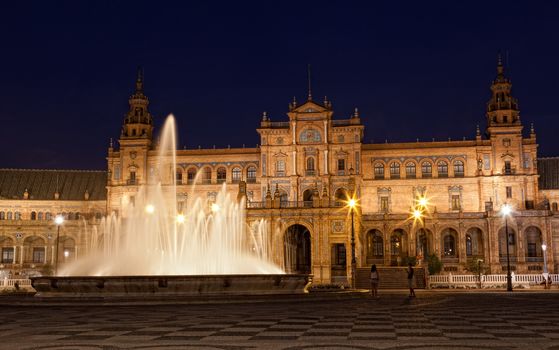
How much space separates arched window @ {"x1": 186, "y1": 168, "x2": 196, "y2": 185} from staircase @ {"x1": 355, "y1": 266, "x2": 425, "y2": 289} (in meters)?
41.7

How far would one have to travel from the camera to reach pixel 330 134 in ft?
290

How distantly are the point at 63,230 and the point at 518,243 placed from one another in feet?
206

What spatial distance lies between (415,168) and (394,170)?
9.32 feet

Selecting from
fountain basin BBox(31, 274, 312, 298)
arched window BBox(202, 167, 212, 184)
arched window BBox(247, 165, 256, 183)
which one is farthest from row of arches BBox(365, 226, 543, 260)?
fountain basin BBox(31, 274, 312, 298)

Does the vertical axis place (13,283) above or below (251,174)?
below

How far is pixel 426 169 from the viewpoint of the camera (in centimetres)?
9125

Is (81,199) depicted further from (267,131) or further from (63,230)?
(267,131)

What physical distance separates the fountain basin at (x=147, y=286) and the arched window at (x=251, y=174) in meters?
62.2

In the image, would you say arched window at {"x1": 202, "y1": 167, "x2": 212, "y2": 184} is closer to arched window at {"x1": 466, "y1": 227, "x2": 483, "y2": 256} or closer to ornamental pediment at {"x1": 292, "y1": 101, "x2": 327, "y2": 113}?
ornamental pediment at {"x1": 292, "y1": 101, "x2": 327, "y2": 113}

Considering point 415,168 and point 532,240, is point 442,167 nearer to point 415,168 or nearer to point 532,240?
point 415,168

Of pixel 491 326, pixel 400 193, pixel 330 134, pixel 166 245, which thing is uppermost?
pixel 330 134

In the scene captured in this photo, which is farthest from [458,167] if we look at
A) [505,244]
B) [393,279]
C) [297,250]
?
[393,279]

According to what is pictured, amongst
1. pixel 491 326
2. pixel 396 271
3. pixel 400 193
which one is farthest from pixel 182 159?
pixel 491 326

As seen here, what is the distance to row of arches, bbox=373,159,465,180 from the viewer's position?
90.4m
